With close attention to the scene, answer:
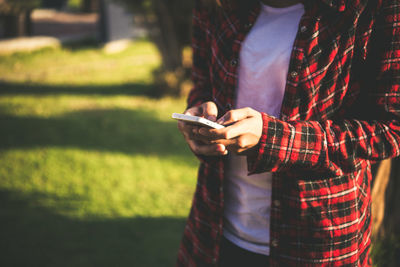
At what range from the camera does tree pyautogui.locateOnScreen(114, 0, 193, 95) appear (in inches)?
315

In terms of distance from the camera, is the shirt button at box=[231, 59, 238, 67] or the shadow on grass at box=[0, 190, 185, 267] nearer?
the shirt button at box=[231, 59, 238, 67]

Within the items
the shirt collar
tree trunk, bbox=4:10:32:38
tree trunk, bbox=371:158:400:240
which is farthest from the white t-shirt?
tree trunk, bbox=4:10:32:38

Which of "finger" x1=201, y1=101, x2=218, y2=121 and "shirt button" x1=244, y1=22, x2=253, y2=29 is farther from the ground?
"shirt button" x1=244, y1=22, x2=253, y2=29

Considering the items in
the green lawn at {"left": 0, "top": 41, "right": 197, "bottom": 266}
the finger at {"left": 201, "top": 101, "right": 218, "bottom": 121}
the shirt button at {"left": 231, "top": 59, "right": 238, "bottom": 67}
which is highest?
the shirt button at {"left": 231, "top": 59, "right": 238, "bottom": 67}

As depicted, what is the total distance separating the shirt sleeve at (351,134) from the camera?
3.45ft

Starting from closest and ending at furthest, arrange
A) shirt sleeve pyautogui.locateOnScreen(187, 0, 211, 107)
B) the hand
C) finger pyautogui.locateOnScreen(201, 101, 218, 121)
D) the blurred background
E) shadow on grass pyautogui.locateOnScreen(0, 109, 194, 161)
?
the hand, finger pyautogui.locateOnScreen(201, 101, 218, 121), shirt sleeve pyautogui.locateOnScreen(187, 0, 211, 107), the blurred background, shadow on grass pyautogui.locateOnScreen(0, 109, 194, 161)

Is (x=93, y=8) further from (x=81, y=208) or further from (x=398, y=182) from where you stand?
(x=398, y=182)

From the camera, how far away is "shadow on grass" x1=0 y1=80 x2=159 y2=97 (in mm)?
8070

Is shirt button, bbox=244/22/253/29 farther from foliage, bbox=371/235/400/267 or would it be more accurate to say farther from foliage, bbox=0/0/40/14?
foliage, bbox=0/0/40/14

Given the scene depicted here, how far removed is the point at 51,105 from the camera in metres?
7.20

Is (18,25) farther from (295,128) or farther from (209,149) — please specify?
(295,128)

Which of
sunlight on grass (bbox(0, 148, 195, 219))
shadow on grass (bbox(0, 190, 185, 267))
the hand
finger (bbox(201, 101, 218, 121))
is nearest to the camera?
the hand

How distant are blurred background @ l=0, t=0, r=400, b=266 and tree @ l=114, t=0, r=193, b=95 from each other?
24mm

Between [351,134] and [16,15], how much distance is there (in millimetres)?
9726
